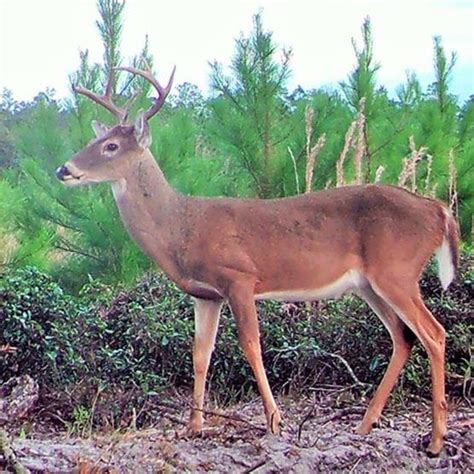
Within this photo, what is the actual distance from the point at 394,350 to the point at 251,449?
902mm

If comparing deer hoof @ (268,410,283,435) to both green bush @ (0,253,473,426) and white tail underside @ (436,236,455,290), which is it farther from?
green bush @ (0,253,473,426)

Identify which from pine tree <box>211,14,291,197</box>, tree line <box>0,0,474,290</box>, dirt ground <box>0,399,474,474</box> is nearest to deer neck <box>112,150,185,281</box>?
dirt ground <box>0,399,474,474</box>

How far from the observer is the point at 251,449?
5.40 m

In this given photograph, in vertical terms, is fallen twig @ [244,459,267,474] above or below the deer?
below

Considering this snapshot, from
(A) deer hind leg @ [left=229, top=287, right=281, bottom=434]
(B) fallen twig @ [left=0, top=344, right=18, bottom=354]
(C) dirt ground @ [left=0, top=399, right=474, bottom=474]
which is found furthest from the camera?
A: (B) fallen twig @ [left=0, top=344, right=18, bottom=354]

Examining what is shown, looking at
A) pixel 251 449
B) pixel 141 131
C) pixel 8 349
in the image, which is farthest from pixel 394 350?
pixel 8 349

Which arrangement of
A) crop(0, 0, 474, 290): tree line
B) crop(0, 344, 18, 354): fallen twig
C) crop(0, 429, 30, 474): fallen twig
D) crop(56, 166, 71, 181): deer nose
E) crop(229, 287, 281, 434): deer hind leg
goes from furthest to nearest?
1. crop(0, 0, 474, 290): tree line
2. crop(0, 344, 18, 354): fallen twig
3. crop(56, 166, 71, 181): deer nose
4. crop(229, 287, 281, 434): deer hind leg
5. crop(0, 429, 30, 474): fallen twig

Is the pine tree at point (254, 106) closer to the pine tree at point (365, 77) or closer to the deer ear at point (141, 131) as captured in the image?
the pine tree at point (365, 77)

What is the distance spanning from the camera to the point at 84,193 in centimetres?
924

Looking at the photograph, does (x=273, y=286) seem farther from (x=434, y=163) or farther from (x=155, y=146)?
(x=434, y=163)

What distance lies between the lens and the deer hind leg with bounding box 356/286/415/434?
19.0 feet

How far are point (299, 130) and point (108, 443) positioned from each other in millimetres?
4749

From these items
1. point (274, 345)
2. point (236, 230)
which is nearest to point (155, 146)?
point (274, 345)

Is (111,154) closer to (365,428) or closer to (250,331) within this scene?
(250,331)
